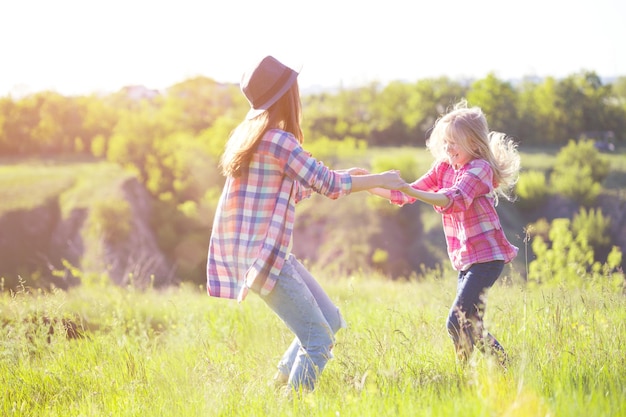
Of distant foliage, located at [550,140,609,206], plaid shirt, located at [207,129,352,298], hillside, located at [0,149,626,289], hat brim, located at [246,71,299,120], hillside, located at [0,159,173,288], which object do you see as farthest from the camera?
distant foliage, located at [550,140,609,206]

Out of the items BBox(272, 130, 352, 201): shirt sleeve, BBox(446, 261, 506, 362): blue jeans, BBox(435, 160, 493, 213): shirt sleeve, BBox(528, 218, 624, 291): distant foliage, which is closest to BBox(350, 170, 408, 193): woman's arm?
BBox(272, 130, 352, 201): shirt sleeve

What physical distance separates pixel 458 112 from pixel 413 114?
37.9 m

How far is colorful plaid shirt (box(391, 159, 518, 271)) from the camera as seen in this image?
3449 mm

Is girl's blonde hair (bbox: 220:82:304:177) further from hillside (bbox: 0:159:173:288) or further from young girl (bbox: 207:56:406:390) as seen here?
hillside (bbox: 0:159:173:288)

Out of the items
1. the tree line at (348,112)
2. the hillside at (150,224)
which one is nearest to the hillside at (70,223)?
the hillside at (150,224)

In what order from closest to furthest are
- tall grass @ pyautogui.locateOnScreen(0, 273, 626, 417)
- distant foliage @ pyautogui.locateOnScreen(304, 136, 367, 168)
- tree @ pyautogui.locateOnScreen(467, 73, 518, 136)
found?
tall grass @ pyautogui.locateOnScreen(0, 273, 626, 417), tree @ pyautogui.locateOnScreen(467, 73, 518, 136), distant foliage @ pyautogui.locateOnScreen(304, 136, 367, 168)

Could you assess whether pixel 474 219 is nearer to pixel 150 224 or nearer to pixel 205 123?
pixel 150 224

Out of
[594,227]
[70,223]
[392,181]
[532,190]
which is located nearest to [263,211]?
[392,181]

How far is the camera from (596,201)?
3519 cm

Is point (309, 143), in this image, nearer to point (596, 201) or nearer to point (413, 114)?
point (413, 114)

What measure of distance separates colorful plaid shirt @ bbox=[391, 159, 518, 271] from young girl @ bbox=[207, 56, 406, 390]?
44 centimetres

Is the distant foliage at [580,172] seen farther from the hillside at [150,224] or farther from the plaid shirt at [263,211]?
the plaid shirt at [263,211]

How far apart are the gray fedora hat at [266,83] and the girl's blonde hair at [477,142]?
1.01m

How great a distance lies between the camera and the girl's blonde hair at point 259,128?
10.4 ft
